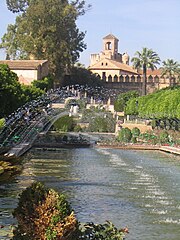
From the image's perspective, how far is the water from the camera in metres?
11.1

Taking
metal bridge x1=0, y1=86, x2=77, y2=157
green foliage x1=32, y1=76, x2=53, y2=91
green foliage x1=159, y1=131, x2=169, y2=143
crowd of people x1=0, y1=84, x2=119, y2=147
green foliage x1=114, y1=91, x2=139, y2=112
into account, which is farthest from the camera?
green foliage x1=114, y1=91, x2=139, y2=112


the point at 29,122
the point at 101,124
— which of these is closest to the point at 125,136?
the point at 29,122

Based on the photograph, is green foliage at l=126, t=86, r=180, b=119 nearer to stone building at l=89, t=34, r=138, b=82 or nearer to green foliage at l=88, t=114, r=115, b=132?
green foliage at l=88, t=114, r=115, b=132

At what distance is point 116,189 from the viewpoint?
15805 mm

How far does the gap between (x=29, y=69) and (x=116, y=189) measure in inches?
1660

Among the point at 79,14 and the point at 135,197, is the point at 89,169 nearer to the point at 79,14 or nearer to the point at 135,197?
the point at 135,197

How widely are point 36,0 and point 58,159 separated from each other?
3398 cm

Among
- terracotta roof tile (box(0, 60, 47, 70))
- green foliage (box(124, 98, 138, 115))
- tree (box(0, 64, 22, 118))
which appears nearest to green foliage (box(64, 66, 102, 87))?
terracotta roof tile (box(0, 60, 47, 70))

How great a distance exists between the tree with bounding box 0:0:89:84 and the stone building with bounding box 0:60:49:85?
77 centimetres

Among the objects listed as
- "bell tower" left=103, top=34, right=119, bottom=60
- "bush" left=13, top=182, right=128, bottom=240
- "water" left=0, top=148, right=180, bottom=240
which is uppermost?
"bell tower" left=103, top=34, right=119, bottom=60

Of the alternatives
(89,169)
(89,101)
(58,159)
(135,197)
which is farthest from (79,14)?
(135,197)

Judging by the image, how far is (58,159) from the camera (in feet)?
83.0

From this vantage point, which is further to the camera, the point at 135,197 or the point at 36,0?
the point at 36,0

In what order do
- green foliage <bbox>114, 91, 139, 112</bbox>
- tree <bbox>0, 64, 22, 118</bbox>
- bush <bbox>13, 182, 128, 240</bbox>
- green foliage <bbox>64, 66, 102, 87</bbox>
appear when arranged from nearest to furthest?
bush <bbox>13, 182, 128, 240</bbox> < tree <bbox>0, 64, 22, 118</bbox> < green foliage <bbox>114, 91, 139, 112</bbox> < green foliage <bbox>64, 66, 102, 87</bbox>
